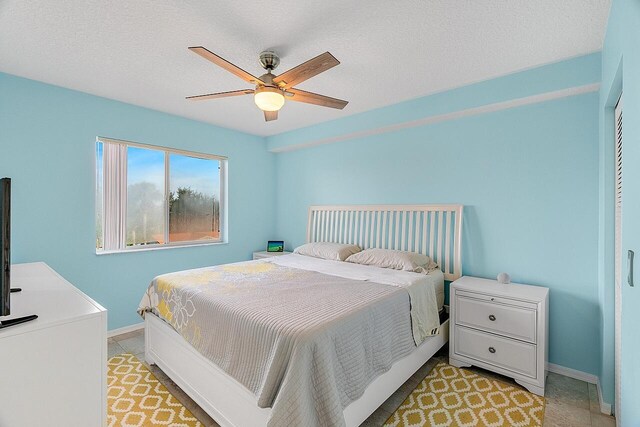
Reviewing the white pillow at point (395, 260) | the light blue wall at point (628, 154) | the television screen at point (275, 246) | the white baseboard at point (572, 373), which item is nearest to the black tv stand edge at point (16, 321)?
the light blue wall at point (628, 154)

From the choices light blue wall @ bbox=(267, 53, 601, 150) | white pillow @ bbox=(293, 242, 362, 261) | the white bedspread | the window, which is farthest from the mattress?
light blue wall @ bbox=(267, 53, 601, 150)

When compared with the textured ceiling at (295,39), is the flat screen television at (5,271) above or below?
below

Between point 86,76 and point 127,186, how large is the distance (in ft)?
4.06

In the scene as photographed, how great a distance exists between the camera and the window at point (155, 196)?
3.29 meters

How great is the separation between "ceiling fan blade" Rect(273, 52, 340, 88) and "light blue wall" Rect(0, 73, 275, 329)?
2288 millimetres

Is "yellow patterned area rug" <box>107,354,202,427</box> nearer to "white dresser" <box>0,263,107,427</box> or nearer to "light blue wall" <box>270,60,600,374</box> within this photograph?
"white dresser" <box>0,263,107,427</box>

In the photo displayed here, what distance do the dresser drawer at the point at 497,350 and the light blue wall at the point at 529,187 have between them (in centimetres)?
50

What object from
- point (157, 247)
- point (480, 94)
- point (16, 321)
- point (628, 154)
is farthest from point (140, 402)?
point (480, 94)

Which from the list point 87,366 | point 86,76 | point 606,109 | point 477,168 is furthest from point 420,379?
point 86,76

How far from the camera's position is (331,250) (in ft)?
11.9

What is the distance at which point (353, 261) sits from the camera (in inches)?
133

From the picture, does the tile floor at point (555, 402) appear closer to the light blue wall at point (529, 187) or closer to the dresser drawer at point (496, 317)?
the light blue wall at point (529, 187)

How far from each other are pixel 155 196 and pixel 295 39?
2.74 metres

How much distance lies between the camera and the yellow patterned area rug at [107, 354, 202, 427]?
1.92 metres
